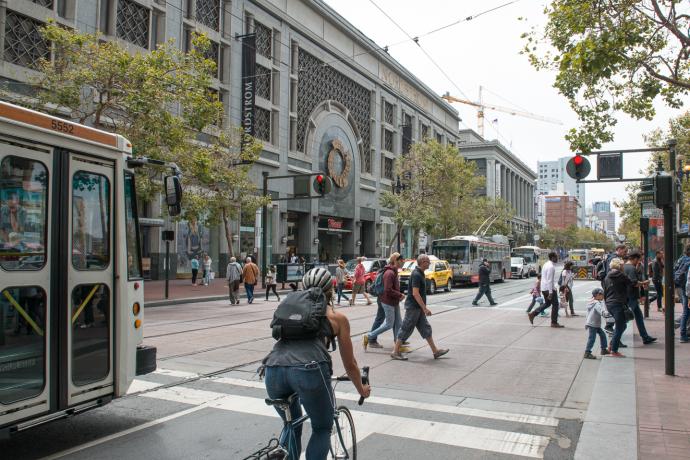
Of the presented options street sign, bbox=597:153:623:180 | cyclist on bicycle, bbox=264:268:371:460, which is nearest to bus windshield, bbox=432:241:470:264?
street sign, bbox=597:153:623:180

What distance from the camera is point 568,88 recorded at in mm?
13383

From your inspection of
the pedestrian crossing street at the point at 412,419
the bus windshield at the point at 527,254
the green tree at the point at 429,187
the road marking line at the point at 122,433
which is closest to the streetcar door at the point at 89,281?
the road marking line at the point at 122,433

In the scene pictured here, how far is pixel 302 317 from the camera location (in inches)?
136

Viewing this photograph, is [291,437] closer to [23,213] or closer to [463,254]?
[23,213]

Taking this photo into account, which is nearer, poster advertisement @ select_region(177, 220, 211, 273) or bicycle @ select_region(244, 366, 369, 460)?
bicycle @ select_region(244, 366, 369, 460)

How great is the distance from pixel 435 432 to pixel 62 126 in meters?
4.61

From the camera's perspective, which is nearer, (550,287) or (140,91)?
(550,287)

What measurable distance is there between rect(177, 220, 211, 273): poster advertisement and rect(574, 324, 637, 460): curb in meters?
26.8

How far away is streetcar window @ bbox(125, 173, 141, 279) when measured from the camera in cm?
597

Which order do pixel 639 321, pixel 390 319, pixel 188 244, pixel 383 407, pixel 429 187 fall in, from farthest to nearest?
pixel 429 187, pixel 188 244, pixel 639 321, pixel 390 319, pixel 383 407

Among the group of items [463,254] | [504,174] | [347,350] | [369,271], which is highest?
[504,174]

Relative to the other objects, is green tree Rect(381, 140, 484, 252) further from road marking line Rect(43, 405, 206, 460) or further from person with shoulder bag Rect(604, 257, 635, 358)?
road marking line Rect(43, 405, 206, 460)

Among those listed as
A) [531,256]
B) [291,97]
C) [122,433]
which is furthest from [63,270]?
[531,256]

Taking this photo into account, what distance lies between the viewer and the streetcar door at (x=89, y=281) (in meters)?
5.17
